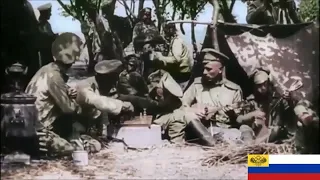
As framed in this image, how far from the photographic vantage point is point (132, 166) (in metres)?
2.63

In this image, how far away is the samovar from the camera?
259 cm

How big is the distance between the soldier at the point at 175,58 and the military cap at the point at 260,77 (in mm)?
349

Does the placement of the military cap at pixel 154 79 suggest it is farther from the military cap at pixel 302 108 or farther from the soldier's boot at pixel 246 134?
the military cap at pixel 302 108

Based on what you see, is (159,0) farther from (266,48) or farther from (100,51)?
(266,48)

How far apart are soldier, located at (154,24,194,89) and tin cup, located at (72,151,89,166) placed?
604 millimetres

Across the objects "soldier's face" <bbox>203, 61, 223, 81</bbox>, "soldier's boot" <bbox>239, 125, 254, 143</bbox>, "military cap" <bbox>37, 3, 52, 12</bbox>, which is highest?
"military cap" <bbox>37, 3, 52, 12</bbox>

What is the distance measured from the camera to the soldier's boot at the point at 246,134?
8.75 ft

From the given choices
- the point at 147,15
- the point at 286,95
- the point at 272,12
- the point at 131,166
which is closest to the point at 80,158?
the point at 131,166

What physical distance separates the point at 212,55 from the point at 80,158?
880 mm

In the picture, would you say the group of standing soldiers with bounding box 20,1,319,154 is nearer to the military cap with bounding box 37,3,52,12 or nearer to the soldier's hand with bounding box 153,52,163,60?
the soldier's hand with bounding box 153,52,163,60

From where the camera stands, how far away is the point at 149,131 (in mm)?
2627

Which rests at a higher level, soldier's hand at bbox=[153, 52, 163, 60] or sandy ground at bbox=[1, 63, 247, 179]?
soldier's hand at bbox=[153, 52, 163, 60]

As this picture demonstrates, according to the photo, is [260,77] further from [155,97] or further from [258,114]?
[155,97]

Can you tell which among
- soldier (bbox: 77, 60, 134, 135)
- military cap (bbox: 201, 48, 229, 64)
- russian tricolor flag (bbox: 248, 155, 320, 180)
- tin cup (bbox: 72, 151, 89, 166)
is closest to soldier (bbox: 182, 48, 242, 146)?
military cap (bbox: 201, 48, 229, 64)
